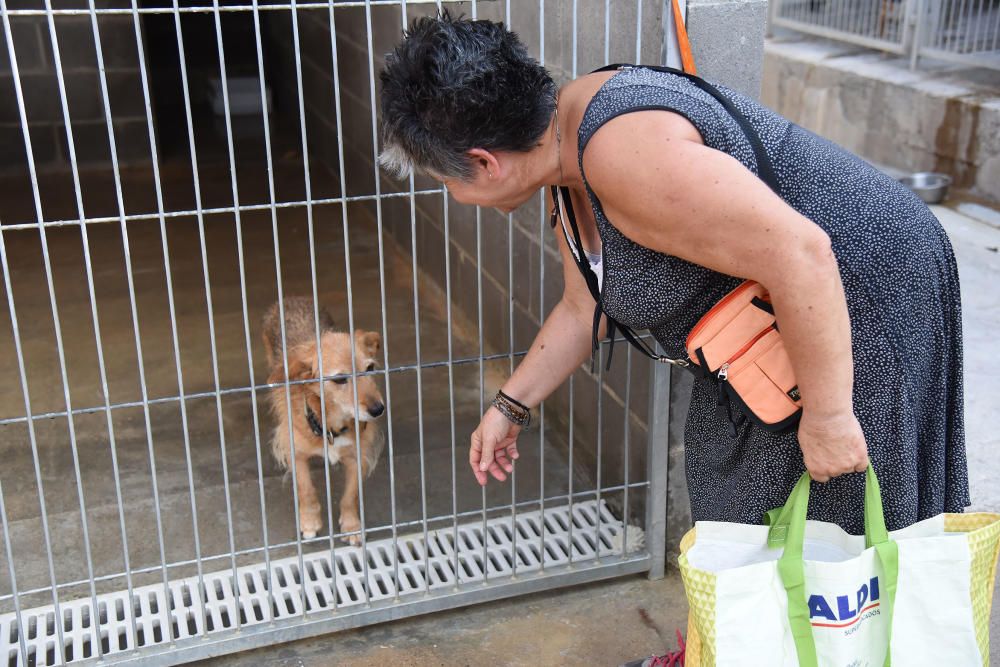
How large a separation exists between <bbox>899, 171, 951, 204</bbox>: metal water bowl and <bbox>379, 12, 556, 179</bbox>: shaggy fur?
542 cm

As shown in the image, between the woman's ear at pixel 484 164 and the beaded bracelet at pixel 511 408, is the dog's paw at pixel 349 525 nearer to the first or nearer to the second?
the beaded bracelet at pixel 511 408

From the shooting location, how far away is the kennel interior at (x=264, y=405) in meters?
2.65

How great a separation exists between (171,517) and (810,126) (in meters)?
6.45

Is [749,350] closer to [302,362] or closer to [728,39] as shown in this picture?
[728,39]

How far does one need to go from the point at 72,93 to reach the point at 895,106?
646 centimetres

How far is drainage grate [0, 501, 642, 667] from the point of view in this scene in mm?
2736

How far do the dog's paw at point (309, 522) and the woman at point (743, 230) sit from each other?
1.89m

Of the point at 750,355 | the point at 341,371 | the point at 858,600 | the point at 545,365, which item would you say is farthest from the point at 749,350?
the point at 341,371

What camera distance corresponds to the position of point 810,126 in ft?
27.0

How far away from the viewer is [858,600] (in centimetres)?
165

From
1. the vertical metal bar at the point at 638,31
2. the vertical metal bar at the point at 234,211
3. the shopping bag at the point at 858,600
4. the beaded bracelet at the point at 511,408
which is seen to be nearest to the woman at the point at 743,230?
the shopping bag at the point at 858,600

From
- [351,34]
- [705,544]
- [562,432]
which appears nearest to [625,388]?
[562,432]

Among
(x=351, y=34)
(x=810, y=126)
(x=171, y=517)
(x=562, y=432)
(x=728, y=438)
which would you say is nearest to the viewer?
(x=728, y=438)

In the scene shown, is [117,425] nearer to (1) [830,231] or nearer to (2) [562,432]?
(2) [562,432]
